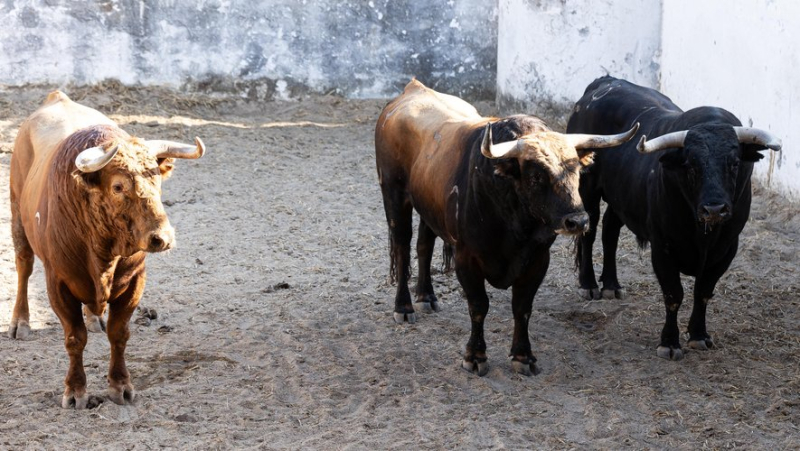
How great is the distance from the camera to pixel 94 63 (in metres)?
12.0

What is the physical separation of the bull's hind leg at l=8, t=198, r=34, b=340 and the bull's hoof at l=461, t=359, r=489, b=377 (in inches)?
111

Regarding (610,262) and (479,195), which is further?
(610,262)

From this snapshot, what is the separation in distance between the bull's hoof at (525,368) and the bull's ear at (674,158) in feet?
4.61

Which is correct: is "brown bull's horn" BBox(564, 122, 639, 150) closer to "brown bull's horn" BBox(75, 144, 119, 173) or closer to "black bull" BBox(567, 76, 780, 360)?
"black bull" BBox(567, 76, 780, 360)

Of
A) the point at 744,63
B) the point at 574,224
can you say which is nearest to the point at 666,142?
the point at 574,224

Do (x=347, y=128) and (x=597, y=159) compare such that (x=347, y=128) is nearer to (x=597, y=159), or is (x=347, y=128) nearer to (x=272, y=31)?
(x=272, y=31)

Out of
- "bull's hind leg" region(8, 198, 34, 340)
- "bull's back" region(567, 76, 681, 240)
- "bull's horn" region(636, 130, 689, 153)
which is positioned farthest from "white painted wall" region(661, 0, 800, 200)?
"bull's hind leg" region(8, 198, 34, 340)

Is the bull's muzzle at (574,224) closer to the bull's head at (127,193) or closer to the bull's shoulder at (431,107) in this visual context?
the bull's shoulder at (431,107)

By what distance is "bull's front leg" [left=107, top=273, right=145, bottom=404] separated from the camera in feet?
16.8

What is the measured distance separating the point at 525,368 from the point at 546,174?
130 cm

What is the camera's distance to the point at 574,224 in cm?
487

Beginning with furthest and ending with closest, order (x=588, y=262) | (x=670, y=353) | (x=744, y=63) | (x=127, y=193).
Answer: (x=744, y=63), (x=588, y=262), (x=670, y=353), (x=127, y=193)

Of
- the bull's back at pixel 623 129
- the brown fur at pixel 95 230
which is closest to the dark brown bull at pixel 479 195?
the bull's back at pixel 623 129

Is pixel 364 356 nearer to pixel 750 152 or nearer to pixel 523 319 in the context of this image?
pixel 523 319
